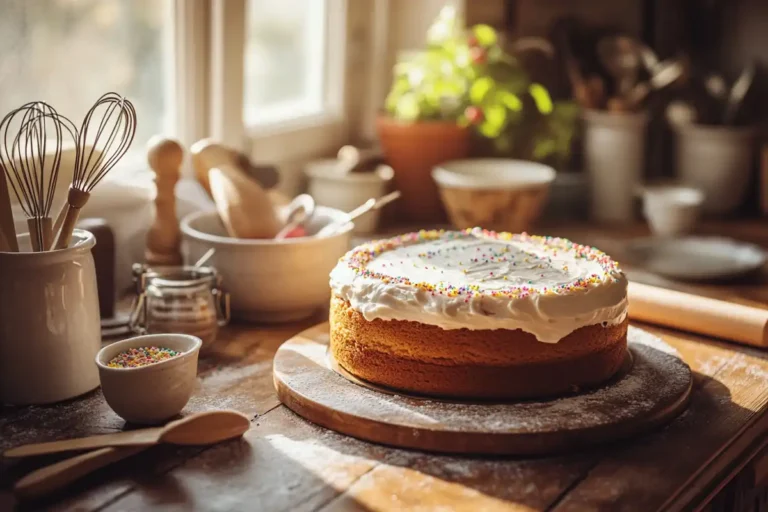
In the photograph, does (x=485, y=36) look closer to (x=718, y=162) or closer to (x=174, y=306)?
(x=718, y=162)

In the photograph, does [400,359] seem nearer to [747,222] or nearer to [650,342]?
[650,342]

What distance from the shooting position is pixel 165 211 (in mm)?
1385

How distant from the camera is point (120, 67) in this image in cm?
153

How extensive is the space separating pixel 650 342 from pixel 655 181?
3.13 ft

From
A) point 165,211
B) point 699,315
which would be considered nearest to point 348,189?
point 165,211

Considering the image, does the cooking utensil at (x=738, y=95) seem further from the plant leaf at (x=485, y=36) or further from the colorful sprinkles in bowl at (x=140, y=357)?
the colorful sprinkles in bowl at (x=140, y=357)

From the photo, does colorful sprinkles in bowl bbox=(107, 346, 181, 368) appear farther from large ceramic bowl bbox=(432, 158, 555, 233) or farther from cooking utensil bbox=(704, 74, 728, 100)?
cooking utensil bbox=(704, 74, 728, 100)

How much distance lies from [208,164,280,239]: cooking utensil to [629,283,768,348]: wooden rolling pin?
0.54 m

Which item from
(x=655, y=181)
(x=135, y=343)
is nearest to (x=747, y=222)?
(x=655, y=181)

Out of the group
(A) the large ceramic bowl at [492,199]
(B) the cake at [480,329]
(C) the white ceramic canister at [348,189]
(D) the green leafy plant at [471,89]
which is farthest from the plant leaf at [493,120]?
(B) the cake at [480,329]

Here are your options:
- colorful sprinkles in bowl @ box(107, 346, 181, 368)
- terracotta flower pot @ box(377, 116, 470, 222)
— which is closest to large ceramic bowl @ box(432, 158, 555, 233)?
terracotta flower pot @ box(377, 116, 470, 222)

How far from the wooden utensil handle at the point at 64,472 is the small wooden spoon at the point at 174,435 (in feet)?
0.03

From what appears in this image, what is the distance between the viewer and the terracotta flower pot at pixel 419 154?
188 centimetres

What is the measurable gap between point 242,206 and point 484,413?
0.51 meters
